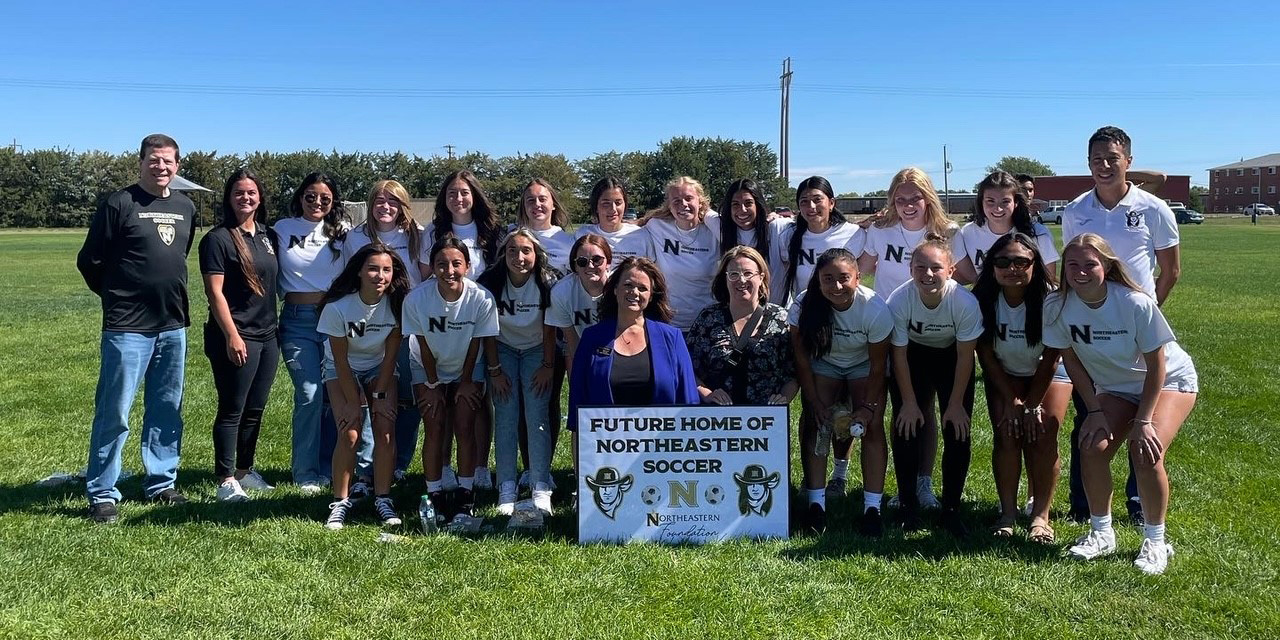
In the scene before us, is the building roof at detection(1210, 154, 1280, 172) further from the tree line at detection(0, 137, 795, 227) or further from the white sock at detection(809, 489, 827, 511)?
the white sock at detection(809, 489, 827, 511)

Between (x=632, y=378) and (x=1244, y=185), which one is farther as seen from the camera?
(x=1244, y=185)

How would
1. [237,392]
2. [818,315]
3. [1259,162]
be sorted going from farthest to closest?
[1259,162]
[237,392]
[818,315]

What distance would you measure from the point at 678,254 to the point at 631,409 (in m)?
1.57

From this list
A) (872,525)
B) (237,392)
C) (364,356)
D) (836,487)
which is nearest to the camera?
(872,525)

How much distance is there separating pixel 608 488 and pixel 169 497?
9.58 ft

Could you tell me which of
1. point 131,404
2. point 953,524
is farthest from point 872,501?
point 131,404

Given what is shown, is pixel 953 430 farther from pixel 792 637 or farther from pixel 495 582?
pixel 495 582

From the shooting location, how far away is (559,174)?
70.7 metres

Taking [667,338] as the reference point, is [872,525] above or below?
below

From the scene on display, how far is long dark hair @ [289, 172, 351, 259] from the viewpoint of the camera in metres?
5.86

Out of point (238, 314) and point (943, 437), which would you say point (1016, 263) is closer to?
point (943, 437)

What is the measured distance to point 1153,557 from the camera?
14.1ft

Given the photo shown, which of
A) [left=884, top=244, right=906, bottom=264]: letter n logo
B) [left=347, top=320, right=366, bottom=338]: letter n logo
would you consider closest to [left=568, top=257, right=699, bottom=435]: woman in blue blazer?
[left=347, top=320, right=366, bottom=338]: letter n logo

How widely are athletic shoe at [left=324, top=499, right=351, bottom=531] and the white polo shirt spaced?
4.50 m
